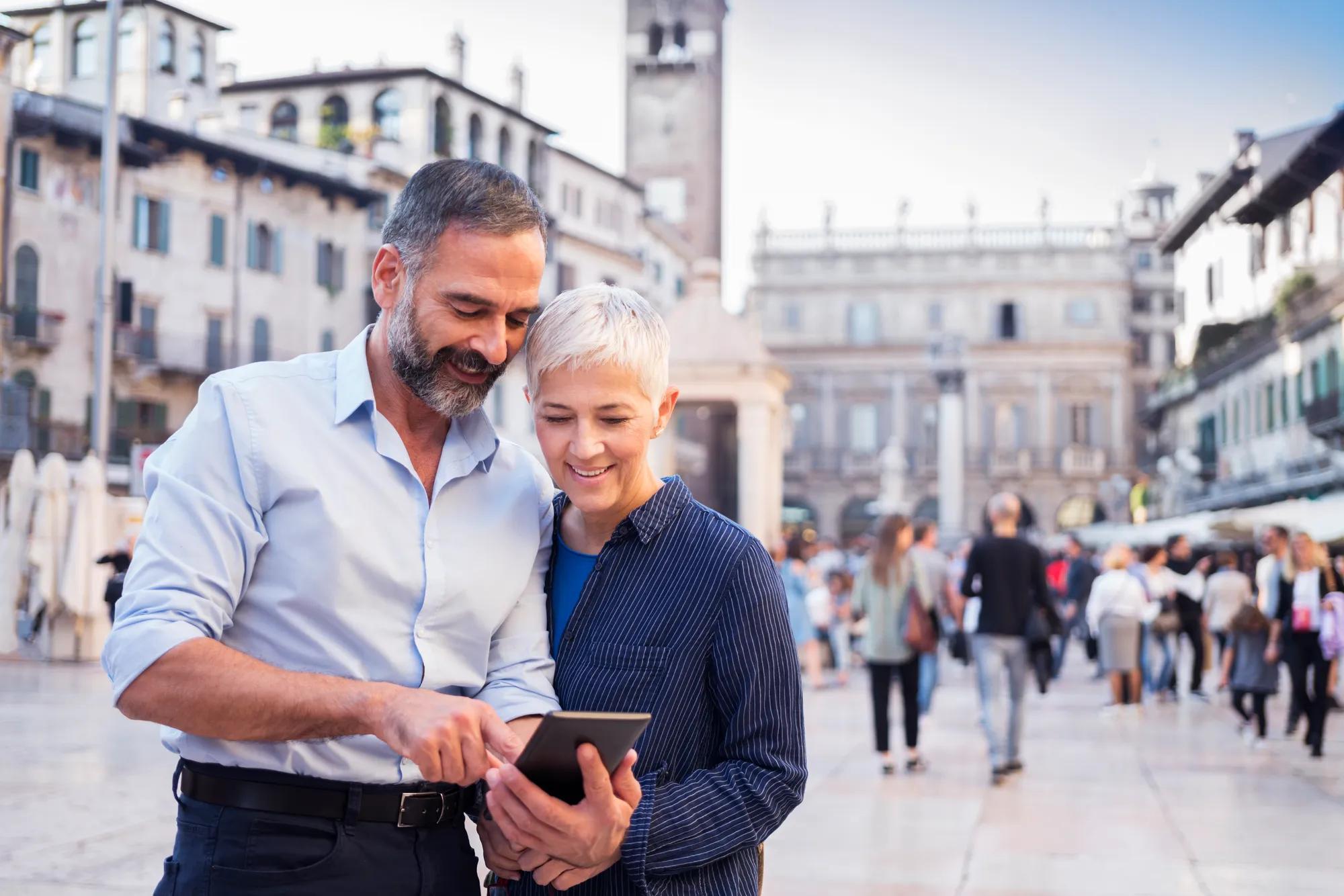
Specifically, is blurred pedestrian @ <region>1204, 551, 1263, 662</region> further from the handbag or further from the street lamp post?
the street lamp post

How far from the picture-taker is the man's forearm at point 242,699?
6.29ft

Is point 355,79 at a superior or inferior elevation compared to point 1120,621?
superior

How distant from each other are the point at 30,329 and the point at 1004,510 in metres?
25.4

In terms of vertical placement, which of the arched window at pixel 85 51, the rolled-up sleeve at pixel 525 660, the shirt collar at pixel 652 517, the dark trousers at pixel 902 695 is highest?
the arched window at pixel 85 51

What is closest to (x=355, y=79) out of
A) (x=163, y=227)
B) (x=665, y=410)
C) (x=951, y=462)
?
(x=163, y=227)

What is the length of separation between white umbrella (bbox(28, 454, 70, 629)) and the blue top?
16.5 metres

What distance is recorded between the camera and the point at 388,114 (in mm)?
43156

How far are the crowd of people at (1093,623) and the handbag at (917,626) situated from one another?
1 cm

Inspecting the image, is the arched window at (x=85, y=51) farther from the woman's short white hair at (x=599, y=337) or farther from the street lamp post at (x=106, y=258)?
the woman's short white hair at (x=599, y=337)

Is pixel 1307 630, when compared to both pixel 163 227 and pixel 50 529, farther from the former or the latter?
pixel 163 227

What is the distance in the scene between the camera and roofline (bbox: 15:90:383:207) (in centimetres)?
3164

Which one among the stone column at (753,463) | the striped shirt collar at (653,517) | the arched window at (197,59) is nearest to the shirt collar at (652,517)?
the striped shirt collar at (653,517)

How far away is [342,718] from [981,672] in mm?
9250

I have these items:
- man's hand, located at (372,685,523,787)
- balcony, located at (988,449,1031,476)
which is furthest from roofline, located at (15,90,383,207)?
balcony, located at (988,449,1031,476)
